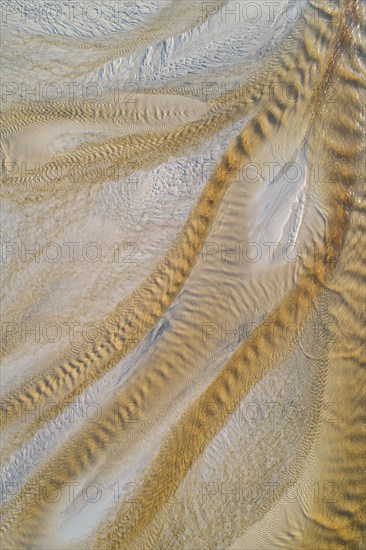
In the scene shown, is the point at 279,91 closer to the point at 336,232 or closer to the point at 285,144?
the point at 285,144

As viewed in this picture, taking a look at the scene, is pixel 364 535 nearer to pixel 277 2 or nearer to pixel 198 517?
pixel 198 517

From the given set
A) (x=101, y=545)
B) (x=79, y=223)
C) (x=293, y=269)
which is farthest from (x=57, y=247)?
(x=101, y=545)

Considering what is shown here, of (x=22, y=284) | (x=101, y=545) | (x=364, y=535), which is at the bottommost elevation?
(x=101, y=545)

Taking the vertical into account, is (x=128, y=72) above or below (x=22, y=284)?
above

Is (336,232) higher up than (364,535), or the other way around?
(336,232)

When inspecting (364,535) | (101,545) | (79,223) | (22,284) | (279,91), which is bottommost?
(101,545)

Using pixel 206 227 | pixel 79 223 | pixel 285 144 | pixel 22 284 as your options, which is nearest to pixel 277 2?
pixel 285 144

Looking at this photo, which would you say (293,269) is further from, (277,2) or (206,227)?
(277,2)
